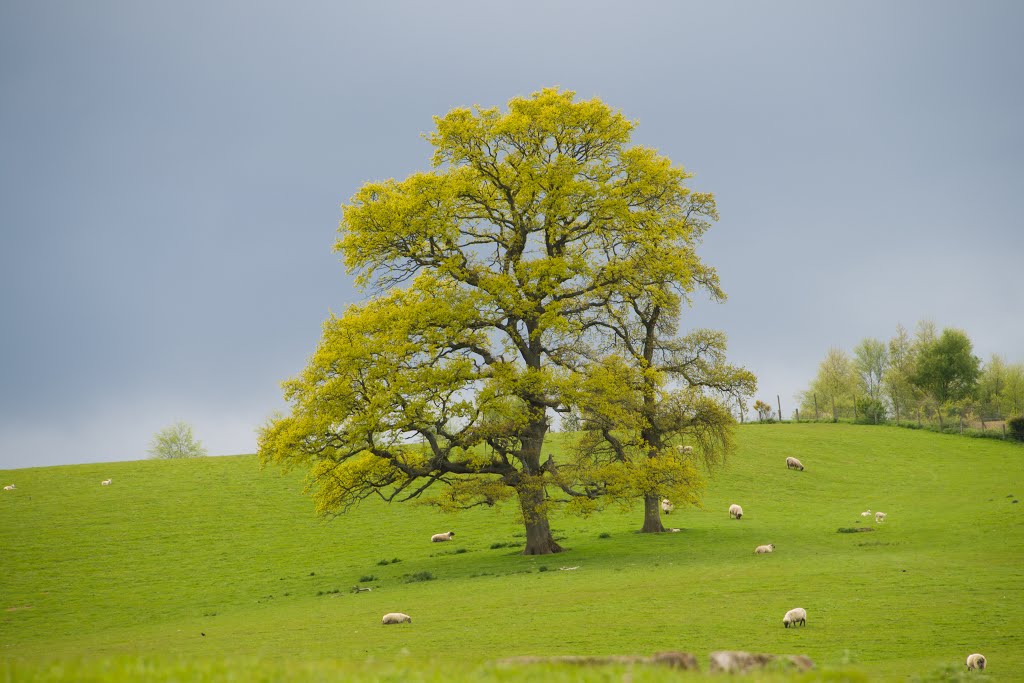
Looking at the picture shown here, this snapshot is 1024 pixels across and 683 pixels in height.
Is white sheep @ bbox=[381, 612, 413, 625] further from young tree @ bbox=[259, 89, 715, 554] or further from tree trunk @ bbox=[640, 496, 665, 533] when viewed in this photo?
tree trunk @ bbox=[640, 496, 665, 533]

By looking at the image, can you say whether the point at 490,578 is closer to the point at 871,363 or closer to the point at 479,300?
the point at 479,300

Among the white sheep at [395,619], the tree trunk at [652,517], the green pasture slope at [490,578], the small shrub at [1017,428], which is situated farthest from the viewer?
the small shrub at [1017,428]

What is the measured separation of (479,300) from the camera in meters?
38.8

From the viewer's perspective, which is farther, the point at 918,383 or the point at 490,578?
the point at 918,383

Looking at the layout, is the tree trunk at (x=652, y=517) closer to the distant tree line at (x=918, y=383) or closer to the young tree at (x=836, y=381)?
the distant tree line at (x=918, y=383)

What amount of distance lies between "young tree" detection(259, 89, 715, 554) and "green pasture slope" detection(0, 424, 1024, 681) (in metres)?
5.74

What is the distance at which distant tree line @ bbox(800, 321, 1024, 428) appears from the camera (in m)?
106

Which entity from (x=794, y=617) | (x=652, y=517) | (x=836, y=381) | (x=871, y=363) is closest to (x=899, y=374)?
(x=836, y=381)

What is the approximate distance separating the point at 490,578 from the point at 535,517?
5.86 meters

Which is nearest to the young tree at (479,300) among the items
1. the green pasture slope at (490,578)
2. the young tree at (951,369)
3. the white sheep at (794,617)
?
the green pasture slope at (490,578)

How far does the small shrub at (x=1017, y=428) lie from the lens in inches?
3162

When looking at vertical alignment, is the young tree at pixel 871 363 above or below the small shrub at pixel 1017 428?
above

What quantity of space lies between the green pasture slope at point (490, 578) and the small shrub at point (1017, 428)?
859cm

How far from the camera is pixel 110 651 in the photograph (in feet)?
83.7
